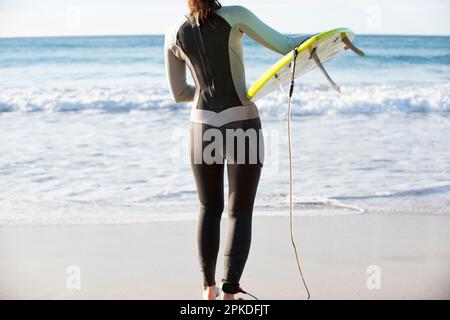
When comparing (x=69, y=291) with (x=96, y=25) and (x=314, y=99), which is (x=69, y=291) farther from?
(x=96, y=25)

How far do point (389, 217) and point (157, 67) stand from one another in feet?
35.5

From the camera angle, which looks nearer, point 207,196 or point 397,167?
point 207,196

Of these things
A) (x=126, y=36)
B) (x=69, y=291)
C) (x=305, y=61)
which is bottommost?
(x=69, y=291)

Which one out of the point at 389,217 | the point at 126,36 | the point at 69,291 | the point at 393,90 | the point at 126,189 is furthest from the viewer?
the point at 126,36

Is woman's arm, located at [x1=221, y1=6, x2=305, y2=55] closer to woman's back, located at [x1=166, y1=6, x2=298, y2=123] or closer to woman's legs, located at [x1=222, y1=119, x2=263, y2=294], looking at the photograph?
woman's back, located at [x1=166, y1=6, x2=298, y2=123]

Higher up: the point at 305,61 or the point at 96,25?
the point at 96,25

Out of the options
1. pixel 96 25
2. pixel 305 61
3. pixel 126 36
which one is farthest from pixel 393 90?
pixel 305 61

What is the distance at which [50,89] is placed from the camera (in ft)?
39.3

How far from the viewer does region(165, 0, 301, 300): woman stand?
8.30 ft

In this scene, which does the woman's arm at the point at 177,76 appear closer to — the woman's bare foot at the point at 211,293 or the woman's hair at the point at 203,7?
the woman's hair at the point at 203,7

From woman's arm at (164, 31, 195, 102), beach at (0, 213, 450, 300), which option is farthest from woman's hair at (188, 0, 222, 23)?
beach at (0, 213, 450, 300)

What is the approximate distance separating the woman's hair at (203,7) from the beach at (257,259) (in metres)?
1.31

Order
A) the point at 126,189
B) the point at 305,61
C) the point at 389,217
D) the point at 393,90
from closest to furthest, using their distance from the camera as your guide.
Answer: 1. the point at 305,61
2. the point at 389,217
3. the point at 126,189
4. the point at 393,90

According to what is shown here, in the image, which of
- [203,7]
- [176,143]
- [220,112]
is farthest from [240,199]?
[176,143]
